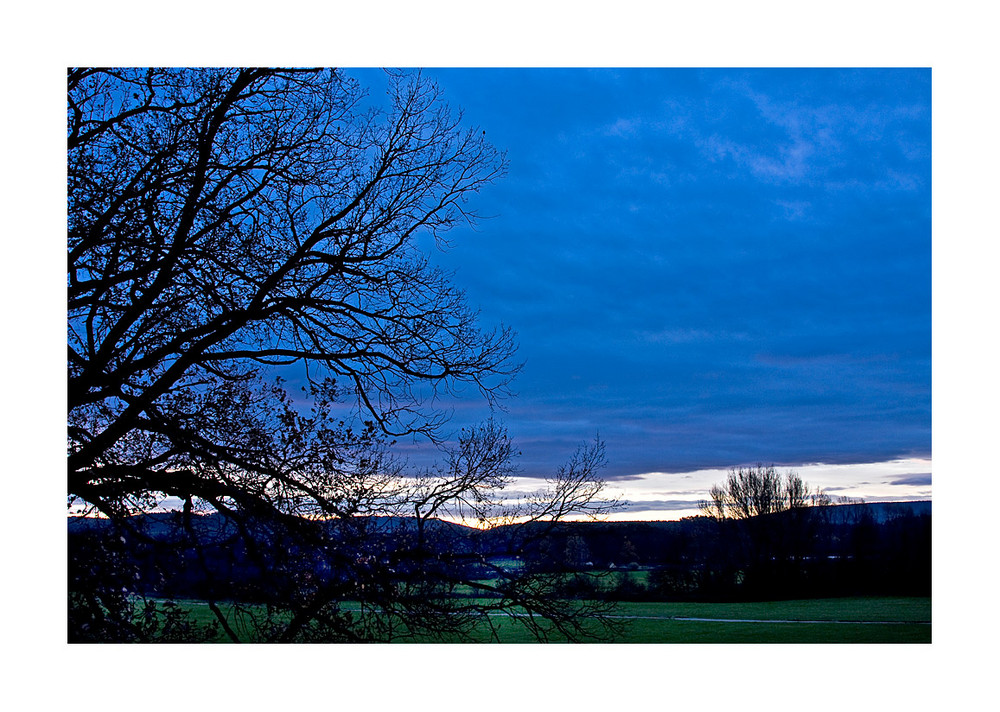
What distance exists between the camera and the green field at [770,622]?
158 inches

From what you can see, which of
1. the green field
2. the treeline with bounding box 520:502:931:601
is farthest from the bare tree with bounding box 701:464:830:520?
the green field

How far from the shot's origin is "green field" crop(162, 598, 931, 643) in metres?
4.00

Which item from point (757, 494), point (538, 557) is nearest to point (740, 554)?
point (757, 494)

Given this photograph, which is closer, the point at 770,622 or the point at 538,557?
the point at 770,622

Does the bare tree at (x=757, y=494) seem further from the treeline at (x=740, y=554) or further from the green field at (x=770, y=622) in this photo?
the green field at (x=770, y=622)

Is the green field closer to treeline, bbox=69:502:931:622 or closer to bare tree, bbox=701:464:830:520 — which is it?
treeline, bbox=69:502:931:622

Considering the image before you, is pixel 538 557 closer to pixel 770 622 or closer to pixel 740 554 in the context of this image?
pixel 740 554

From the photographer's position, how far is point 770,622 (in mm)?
4172

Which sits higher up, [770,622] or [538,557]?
[538,557]

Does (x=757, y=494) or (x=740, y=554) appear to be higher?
(x=757, y=494)

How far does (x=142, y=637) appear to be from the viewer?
3.98 metres

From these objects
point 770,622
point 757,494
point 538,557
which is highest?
point 757,494
